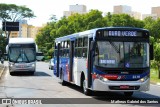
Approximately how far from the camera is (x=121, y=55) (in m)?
16.8

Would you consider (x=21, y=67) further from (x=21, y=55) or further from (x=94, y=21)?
(x=94, y=21)

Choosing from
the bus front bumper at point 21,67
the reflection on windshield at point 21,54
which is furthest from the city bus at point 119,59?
the reflection on windshield at point 21,54

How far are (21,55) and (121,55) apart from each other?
20.2 meters

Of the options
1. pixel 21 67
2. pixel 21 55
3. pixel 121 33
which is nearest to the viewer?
pixel 121 33

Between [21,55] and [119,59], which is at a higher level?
[119,59]

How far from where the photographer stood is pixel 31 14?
357 feet

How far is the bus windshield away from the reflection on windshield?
19.6 meters

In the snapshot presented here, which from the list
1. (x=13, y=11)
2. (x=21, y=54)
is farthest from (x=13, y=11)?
(x=21, y=54)

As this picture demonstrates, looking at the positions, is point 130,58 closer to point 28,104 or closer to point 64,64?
point 28,104

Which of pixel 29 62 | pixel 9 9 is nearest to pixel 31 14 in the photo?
pixel 9 9

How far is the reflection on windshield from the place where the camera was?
3591 centimetres

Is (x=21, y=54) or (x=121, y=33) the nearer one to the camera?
(x=121, y=33)

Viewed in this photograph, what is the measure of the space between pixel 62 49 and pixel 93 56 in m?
7.95

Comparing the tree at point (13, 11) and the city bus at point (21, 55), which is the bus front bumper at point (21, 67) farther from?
the tree at point (13, 11)
